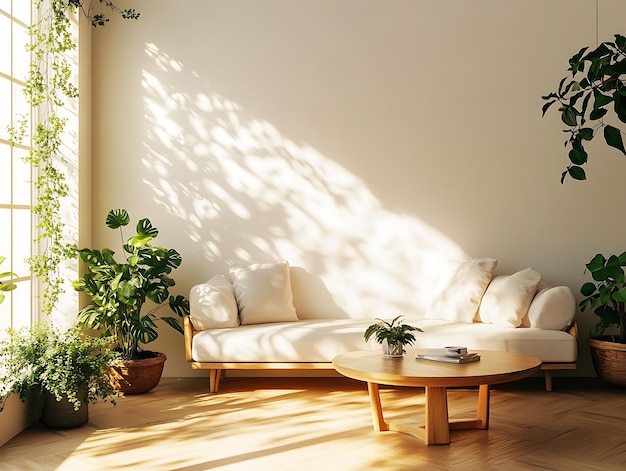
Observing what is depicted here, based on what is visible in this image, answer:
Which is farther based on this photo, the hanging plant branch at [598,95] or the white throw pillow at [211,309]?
the white throw pillow at [211,309]

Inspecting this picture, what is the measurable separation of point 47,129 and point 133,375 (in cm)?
182

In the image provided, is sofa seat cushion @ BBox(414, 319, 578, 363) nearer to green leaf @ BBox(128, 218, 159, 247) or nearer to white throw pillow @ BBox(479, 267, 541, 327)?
white throw pillow @ BBox(479, 267, 541, 327)

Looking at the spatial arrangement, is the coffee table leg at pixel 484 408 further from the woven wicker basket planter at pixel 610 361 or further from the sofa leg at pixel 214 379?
the sofa leg at pixel 214 379

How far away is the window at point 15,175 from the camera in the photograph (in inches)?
179

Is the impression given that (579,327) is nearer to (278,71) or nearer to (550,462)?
(550,462)

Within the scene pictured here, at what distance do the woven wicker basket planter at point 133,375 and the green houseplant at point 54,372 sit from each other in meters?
0.73

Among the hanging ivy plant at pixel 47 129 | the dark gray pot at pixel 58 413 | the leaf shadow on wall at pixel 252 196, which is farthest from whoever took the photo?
the leaf shadow on wall at pixel 252 196

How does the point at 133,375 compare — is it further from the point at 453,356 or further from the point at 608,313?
the point at 608,313

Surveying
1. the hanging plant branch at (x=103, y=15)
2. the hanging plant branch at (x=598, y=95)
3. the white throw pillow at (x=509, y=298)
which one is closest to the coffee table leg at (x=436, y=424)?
the white throw pillow at (x=509, y=298)

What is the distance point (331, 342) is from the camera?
5.11 meters

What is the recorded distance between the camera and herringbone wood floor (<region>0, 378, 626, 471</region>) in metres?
3.58

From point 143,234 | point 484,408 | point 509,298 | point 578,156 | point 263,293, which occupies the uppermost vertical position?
point 578,156

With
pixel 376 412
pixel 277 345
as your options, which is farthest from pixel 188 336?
pixel 376 412

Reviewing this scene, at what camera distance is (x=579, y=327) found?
5723 millimetres
